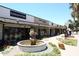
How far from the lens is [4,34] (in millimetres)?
10664

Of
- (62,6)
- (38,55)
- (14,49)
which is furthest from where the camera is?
(62,6)

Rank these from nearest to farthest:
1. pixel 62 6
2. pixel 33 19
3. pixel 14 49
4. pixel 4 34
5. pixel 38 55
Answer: pixel 38 55 < pixel 14 49 < pixel 62 6 < pixel 4 34 < pixel 33 19

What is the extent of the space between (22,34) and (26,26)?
0.64 metres

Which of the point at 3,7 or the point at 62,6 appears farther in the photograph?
the point at 3,7

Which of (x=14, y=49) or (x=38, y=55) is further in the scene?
(x=14, y=49)

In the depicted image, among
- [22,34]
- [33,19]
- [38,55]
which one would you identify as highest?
[33,19]

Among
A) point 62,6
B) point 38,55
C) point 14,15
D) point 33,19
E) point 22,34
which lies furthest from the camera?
point 33,19

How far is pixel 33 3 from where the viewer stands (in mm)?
9422

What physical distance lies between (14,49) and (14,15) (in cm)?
390

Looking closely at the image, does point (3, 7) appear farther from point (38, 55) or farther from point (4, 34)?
point (38, 55)

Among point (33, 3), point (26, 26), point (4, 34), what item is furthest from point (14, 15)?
point (33, 3)

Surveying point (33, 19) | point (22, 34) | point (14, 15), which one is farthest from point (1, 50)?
point (33, 19)

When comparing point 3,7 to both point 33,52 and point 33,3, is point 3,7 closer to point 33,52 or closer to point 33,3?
point 33,3

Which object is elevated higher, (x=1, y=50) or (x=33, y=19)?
(x=33, y=19)
